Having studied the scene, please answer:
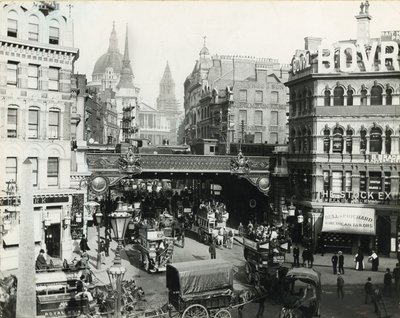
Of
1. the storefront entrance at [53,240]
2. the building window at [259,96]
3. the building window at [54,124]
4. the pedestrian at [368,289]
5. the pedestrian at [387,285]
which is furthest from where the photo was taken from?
the building window at [259,96]

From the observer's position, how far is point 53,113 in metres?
29.0

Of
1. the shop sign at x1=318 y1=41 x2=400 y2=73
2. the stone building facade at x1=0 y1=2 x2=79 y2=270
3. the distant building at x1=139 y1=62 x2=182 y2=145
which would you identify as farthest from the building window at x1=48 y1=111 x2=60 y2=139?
the distant building at x1=139 y1=62 x2=182 y2=145

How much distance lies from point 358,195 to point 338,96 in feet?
23.3

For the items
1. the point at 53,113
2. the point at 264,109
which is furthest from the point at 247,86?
the point at 53,113

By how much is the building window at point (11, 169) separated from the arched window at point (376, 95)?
23.7 meters

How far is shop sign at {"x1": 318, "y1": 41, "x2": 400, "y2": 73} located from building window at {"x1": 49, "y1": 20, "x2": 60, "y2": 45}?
1755cm

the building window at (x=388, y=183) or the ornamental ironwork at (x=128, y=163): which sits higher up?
the ornamental ironwork at (x=128, y=163)

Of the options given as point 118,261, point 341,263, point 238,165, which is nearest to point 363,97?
point 238,165

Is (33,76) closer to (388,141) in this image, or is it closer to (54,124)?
Result: (54,124)

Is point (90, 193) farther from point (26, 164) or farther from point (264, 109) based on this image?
point (264, 109)

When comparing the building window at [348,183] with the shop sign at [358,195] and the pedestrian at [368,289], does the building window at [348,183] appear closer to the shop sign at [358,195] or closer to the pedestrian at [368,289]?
the shop sign at [358,195]

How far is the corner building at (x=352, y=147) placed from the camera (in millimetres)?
31578

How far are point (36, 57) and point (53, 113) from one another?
138 inches

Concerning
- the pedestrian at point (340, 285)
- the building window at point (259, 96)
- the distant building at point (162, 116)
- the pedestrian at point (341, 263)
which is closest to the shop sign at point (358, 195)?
the pedestrian at point (341, 263)
